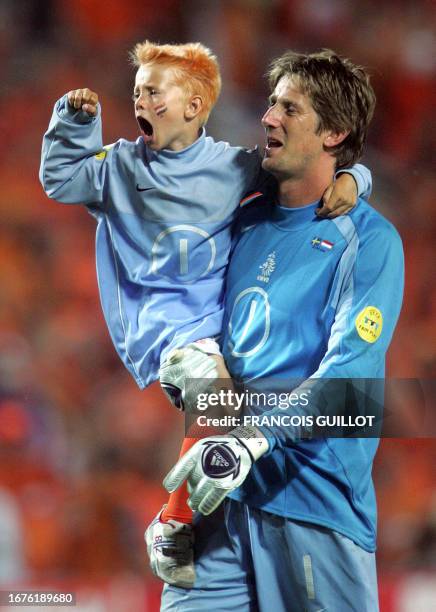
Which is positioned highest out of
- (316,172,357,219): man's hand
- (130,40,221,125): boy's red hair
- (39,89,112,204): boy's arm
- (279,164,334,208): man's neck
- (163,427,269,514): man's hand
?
A: (130,40,221,125): boy's red hair

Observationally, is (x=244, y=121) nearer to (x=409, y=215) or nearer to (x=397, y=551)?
(x=409, y=215)

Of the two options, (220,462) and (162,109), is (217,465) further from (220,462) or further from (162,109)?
(162,109)

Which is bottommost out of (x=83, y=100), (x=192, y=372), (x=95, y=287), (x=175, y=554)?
(x=175, y=554)

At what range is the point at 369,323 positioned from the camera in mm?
1188

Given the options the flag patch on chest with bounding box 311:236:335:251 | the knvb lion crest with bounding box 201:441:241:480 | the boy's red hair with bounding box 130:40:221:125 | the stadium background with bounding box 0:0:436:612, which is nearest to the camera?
the knvb lion crest with bounding box 201:441:241:480

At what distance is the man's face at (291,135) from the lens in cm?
128

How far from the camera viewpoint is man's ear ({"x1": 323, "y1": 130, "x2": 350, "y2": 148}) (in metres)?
1.31

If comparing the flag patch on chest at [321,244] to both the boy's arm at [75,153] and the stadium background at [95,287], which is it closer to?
the boy's arm at [75,153]

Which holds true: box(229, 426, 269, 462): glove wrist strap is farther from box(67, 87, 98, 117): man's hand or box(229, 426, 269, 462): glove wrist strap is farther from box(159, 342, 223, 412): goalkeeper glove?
box(67, 87, 98, 117): man's hand

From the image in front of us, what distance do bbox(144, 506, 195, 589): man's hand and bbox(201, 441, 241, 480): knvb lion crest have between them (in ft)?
0.64

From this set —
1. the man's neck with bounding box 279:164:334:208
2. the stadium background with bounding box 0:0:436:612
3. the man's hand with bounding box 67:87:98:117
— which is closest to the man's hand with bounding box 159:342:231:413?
the man's neck with bounding box 279:164:334:208

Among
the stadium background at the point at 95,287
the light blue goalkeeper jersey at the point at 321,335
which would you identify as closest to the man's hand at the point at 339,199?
the light blue goalkeeper jersey at the point at 321,335

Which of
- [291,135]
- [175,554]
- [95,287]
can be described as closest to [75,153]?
[291,135]

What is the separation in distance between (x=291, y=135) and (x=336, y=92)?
9 cm
